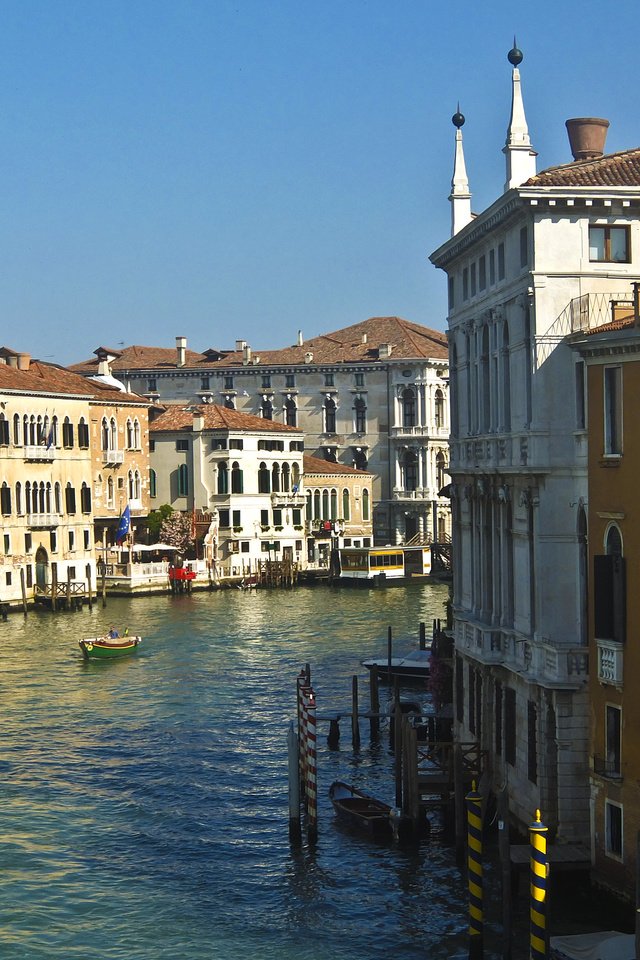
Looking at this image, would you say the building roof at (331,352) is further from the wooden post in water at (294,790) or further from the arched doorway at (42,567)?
the wooden post in water at (294,790)

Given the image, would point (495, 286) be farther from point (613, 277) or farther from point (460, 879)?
point (460, 879)

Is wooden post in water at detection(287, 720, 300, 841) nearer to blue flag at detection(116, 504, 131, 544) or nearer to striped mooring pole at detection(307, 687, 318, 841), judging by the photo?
striped mooring pole at detection(307, 687, 318, 841)

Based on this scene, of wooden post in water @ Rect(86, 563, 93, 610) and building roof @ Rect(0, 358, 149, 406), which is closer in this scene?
wooden post in water @ Rect(86, 563, 93, 610)

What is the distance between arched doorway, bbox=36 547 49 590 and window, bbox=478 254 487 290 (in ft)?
117

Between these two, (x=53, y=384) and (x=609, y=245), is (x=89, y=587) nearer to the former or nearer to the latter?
(x=53, y=384)

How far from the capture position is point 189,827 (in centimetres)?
2231

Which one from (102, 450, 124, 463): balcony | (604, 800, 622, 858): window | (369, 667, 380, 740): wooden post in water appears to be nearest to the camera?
(604, 800, 622, 858): window

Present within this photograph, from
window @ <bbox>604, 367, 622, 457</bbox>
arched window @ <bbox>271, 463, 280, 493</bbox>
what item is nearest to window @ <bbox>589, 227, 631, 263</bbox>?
window @ <bbox>604, 367, 622, 457</bbox>

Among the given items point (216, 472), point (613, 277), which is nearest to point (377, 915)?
point (613, 277)

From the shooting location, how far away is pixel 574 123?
22109 mm

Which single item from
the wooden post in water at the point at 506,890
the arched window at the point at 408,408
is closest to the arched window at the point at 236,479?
the arched window at the point at 408,408

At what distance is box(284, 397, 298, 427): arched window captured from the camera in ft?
249

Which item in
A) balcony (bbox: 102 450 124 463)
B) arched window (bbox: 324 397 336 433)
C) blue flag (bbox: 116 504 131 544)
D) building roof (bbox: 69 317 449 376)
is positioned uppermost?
building roof (bbox: 69 317 449 376)

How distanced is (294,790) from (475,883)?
5.22 metres
